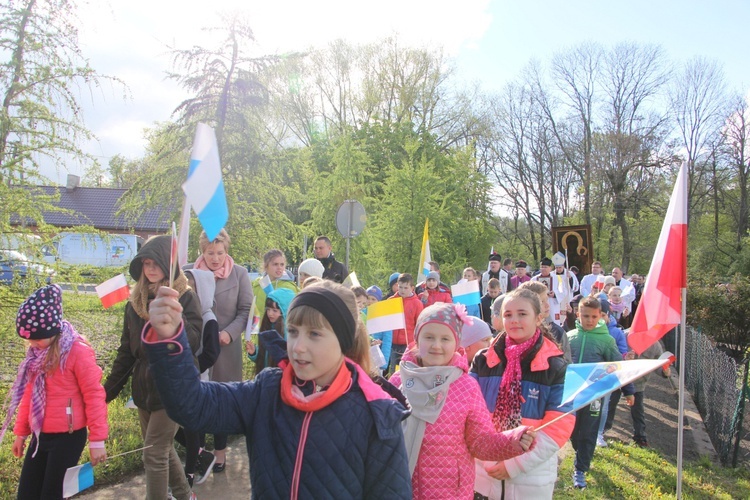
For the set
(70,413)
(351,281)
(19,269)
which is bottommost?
(70,413)

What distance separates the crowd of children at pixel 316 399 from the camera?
1854 mm

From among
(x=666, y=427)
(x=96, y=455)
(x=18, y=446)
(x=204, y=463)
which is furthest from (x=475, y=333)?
(x=666, y=427)

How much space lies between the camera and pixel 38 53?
195 inches

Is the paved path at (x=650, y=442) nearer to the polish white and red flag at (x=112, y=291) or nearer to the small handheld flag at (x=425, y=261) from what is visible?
the polish white and red flag at (x=112, y=291)

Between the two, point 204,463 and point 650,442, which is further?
point 650,442

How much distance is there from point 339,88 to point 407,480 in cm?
→ 3385

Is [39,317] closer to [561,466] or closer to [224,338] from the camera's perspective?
[224,338]

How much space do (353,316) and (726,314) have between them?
11480 millimetres

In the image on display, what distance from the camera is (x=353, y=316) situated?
2094 millimetres

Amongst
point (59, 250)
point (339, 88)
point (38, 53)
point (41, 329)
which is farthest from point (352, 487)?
point (339, 88)

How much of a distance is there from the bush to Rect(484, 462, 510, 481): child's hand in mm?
9967

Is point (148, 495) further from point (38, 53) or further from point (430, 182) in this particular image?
point (430, 182)

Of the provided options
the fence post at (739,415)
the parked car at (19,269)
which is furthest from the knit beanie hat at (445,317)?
the fence post at (739,415)

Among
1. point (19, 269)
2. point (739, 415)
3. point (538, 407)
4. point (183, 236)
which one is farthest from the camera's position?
point (739, 415)
